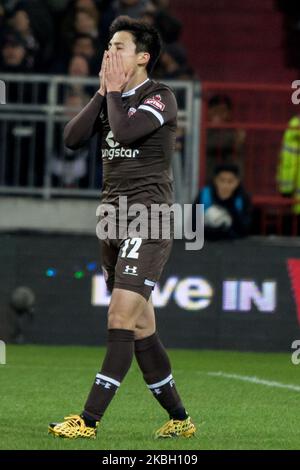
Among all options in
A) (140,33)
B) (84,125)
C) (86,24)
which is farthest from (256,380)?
(86,24)

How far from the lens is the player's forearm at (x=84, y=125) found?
324 inches

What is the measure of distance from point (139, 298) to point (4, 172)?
7.59 metres

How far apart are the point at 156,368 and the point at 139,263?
62cm

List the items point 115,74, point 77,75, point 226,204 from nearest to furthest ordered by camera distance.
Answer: point 115,74, point 226,204, point 77,75

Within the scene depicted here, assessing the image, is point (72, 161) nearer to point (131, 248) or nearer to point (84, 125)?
point (84, 125)

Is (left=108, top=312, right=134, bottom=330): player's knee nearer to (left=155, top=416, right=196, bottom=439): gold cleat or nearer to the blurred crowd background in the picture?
(left=155, top=416, right=196, bottom=439): gold cleat

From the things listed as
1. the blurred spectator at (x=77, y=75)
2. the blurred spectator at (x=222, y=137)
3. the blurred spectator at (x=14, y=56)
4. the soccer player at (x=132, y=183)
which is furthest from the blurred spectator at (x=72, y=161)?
the soccer player at (x=132, y=183)

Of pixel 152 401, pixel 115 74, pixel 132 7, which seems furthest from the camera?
pixel 132 7

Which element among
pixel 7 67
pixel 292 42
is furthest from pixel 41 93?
pixel 292 42

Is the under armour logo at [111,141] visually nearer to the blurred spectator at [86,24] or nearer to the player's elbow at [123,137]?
the player's elbow at [123,137]

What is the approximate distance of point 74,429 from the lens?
26.1 feet

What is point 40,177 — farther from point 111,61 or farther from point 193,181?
point 111,61

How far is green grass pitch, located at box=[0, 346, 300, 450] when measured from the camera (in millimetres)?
8172

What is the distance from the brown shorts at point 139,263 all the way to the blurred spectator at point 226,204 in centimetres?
668
